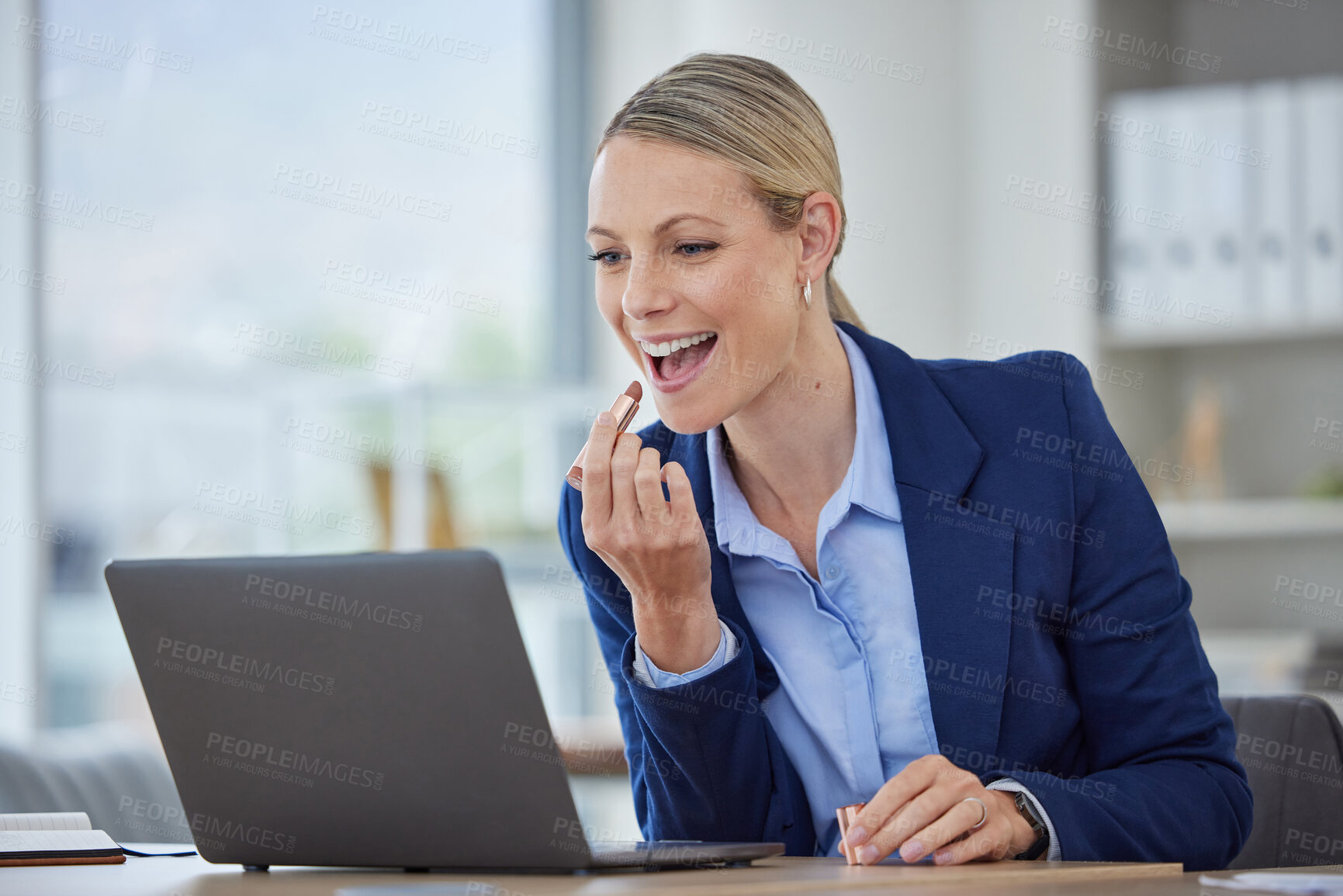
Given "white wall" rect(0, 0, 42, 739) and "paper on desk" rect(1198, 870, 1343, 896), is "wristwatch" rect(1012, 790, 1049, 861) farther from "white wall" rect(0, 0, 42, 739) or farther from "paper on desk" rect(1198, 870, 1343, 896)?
"white wall" rect(0, 0, 42, 739)

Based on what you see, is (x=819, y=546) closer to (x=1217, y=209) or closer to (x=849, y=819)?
(x=849, y=819)

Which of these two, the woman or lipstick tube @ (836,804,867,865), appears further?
the woman

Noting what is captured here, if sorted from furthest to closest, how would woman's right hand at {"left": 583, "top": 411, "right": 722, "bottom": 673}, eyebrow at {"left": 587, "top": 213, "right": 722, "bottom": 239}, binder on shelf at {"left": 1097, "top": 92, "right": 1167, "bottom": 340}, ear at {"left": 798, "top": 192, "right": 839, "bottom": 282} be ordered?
1. binder on shelf at {"left": 1097, "top": 92, "right": 1167, "bottom": 340}
2. ear at {"left": 798, "top": 192, "right": 839, "bottom": 282}
3. eyebrow at {"left": 587, "top": 213, "right": 722, "bottom": 239}
4. woman's right hand at {"left": 583, "top": 411, "right": 722, "bottom": 673}

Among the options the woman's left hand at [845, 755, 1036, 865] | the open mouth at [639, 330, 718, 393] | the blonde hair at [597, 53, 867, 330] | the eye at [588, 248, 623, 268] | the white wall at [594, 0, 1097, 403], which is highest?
the white wall at [594, 0, 1097, 403]

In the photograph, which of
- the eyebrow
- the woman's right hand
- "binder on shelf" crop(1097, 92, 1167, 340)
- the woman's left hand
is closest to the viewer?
the woman's left hand

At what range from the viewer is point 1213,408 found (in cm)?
304

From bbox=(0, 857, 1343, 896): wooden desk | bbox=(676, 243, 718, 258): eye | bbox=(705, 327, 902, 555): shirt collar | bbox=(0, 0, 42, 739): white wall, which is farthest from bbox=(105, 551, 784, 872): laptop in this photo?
bbox=(0, 0, 42, 739): white wall

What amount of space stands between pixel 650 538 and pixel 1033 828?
15.8 inches

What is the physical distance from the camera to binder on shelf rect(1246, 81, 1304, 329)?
9.34 feet

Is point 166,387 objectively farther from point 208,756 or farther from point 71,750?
point 208,756

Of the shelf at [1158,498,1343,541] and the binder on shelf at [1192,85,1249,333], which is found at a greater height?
the binder on shelf at [1192,85,1249,333]

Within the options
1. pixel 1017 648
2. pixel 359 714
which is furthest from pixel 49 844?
pixel 1017 648

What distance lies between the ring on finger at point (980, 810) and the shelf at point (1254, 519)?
80.8 inches

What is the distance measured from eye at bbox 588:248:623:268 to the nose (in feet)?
0.14
